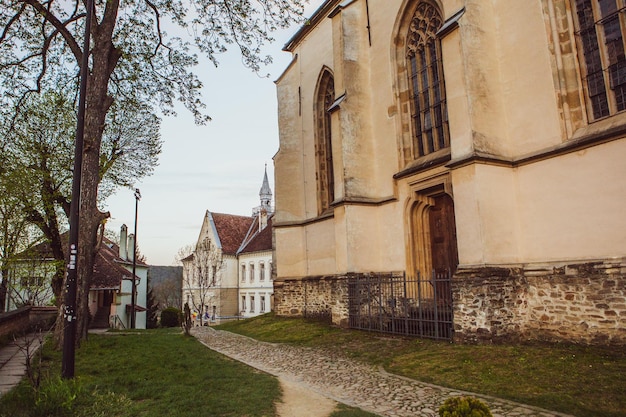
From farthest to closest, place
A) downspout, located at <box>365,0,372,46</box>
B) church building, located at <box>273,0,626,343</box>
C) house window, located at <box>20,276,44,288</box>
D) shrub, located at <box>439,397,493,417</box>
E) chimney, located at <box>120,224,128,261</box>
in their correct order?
chimney, located at <box>120,224,128,261</box>, house window, located at <box>20,276,44,288</box>, downspout, located at <box>365,0,372,46</box>, church building, located at <box>273,0,626,343</box>, shrub, located at <box>439,397,493,417</box>

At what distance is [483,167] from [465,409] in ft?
27.0

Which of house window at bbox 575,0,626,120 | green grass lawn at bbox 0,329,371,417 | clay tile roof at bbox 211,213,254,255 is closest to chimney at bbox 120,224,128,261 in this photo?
clay tile roof at bbox 211,213,254,255

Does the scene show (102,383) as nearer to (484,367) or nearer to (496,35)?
(484,367)

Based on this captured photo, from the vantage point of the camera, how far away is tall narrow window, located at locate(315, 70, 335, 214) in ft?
64.6

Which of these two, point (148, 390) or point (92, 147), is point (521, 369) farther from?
point (92, 147)

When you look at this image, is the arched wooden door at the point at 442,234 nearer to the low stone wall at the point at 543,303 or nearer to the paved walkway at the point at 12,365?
the low stone wall at the point at 543,303

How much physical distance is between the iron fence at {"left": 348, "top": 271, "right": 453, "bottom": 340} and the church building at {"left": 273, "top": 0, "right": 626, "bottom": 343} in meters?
0.07

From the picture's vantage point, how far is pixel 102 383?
734 cm

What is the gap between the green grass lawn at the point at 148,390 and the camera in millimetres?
5660

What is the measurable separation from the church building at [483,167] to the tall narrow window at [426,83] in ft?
0.15

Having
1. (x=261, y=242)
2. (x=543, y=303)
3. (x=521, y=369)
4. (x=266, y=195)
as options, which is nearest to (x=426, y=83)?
(x=543, y=303)

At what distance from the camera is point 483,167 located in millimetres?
10797

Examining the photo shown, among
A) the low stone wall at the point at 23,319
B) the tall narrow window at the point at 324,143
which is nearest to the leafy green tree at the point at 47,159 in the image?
the low stone wall at the point at 23,319

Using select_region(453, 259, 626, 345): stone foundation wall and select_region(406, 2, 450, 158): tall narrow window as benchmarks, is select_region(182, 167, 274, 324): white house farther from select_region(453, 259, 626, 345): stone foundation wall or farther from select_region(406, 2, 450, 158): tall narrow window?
select_region(453, 259, 626, 345): stone foundation wall
